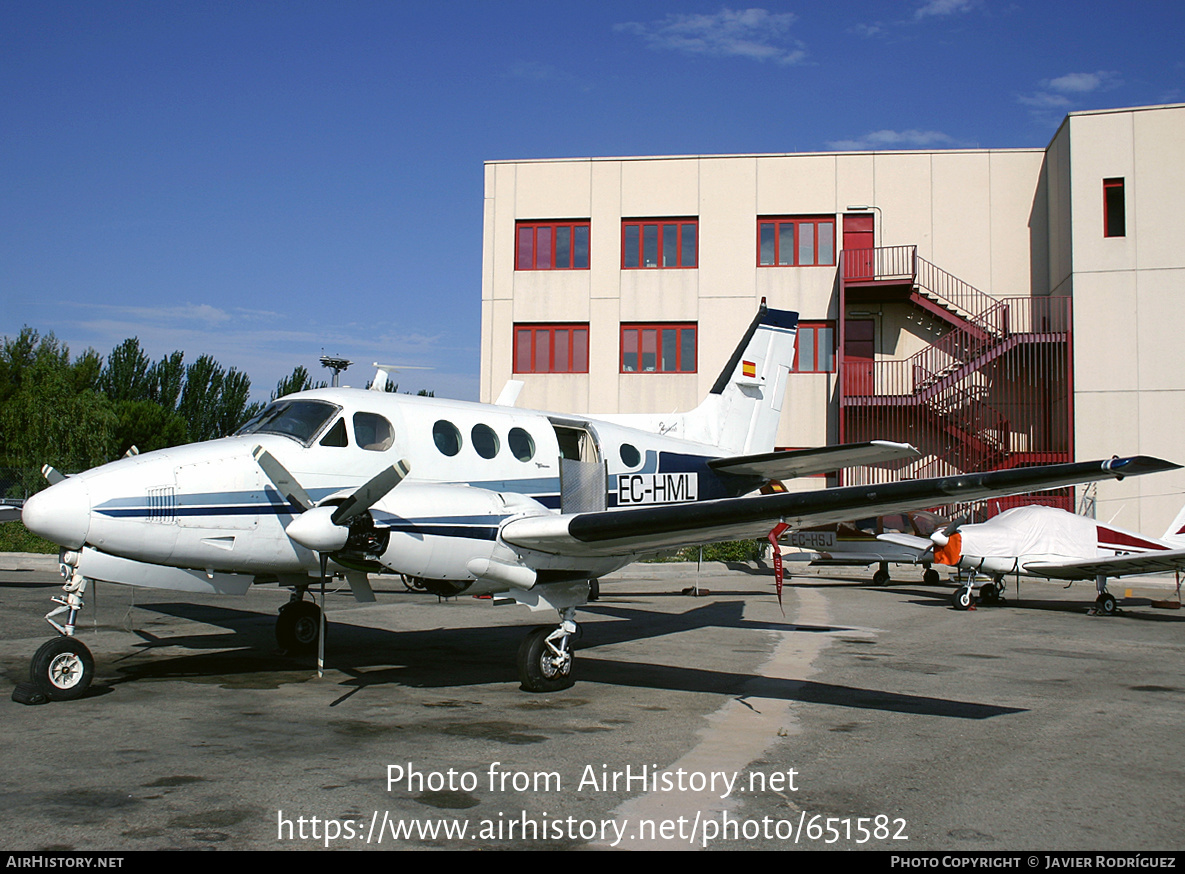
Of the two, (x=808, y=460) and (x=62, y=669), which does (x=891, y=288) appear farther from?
(x=62, y=669)

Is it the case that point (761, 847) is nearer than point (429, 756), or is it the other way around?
point (761, 847)

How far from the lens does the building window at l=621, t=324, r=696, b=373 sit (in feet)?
100

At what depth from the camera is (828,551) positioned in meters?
22.9

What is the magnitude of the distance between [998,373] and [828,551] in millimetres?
10664

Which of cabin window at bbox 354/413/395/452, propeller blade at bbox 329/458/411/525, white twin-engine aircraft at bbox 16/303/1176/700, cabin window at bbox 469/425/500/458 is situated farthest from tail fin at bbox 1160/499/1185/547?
propeller blade at bbox 329/458/411/525

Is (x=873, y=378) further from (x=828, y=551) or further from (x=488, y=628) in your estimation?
(x=488, y=628)

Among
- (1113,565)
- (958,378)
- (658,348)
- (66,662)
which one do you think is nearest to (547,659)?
(66,662)

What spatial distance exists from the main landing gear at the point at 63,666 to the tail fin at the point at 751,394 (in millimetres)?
8829

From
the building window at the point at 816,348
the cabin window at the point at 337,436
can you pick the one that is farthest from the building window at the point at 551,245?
the cabin window at the point at 337,436

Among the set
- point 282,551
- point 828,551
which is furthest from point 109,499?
point 828,551

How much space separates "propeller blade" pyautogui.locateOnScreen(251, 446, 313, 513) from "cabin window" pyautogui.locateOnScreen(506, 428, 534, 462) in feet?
7.90

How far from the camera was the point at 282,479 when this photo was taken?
8.03 m

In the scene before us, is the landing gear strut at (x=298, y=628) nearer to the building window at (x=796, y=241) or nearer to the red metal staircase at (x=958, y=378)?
the red metal staircase at (x=958, y=378)

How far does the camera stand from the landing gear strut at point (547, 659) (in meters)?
8.30
